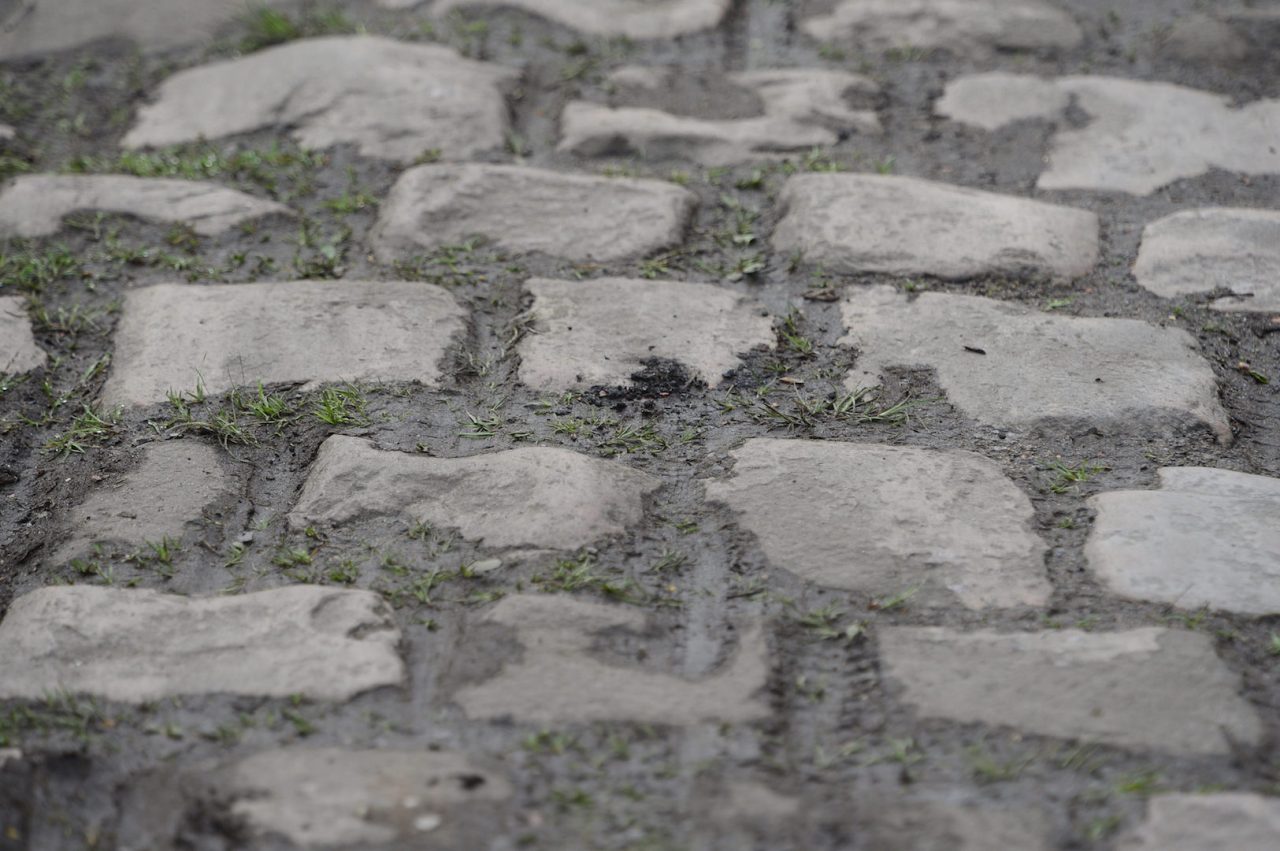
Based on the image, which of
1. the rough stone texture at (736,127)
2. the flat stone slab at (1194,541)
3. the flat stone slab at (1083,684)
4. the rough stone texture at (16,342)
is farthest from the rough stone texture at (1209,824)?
the rough stone texture at (16,342)

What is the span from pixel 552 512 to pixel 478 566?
0.42ft

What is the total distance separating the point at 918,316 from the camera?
6.84 feet

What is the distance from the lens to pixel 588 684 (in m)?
1.44

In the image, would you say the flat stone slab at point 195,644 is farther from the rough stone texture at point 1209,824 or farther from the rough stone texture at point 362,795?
the rough stone texture at point 1209,824

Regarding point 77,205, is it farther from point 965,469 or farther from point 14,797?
point 965,469

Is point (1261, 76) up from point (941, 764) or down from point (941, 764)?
up

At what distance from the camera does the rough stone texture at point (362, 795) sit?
126 centimetres

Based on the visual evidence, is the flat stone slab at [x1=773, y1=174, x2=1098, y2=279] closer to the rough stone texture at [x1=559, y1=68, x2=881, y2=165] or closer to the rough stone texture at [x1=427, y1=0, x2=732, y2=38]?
the rough stone texture at [x1=559, y1=68, x2=881, y2=165]

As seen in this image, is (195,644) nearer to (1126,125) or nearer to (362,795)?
(362,795)

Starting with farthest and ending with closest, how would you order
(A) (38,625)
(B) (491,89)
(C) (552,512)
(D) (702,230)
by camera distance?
(B) (491,89), (D) (702,230), (C) (552,512), (A) (38,625)

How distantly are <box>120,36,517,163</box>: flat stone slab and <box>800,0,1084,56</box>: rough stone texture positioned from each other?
2.75 feet

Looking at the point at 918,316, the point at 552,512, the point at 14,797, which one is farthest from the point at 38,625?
the point at 918,316

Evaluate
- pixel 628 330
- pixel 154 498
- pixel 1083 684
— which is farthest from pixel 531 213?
pixel 1083 684

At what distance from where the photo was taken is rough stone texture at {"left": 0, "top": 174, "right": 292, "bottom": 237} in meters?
2.37
